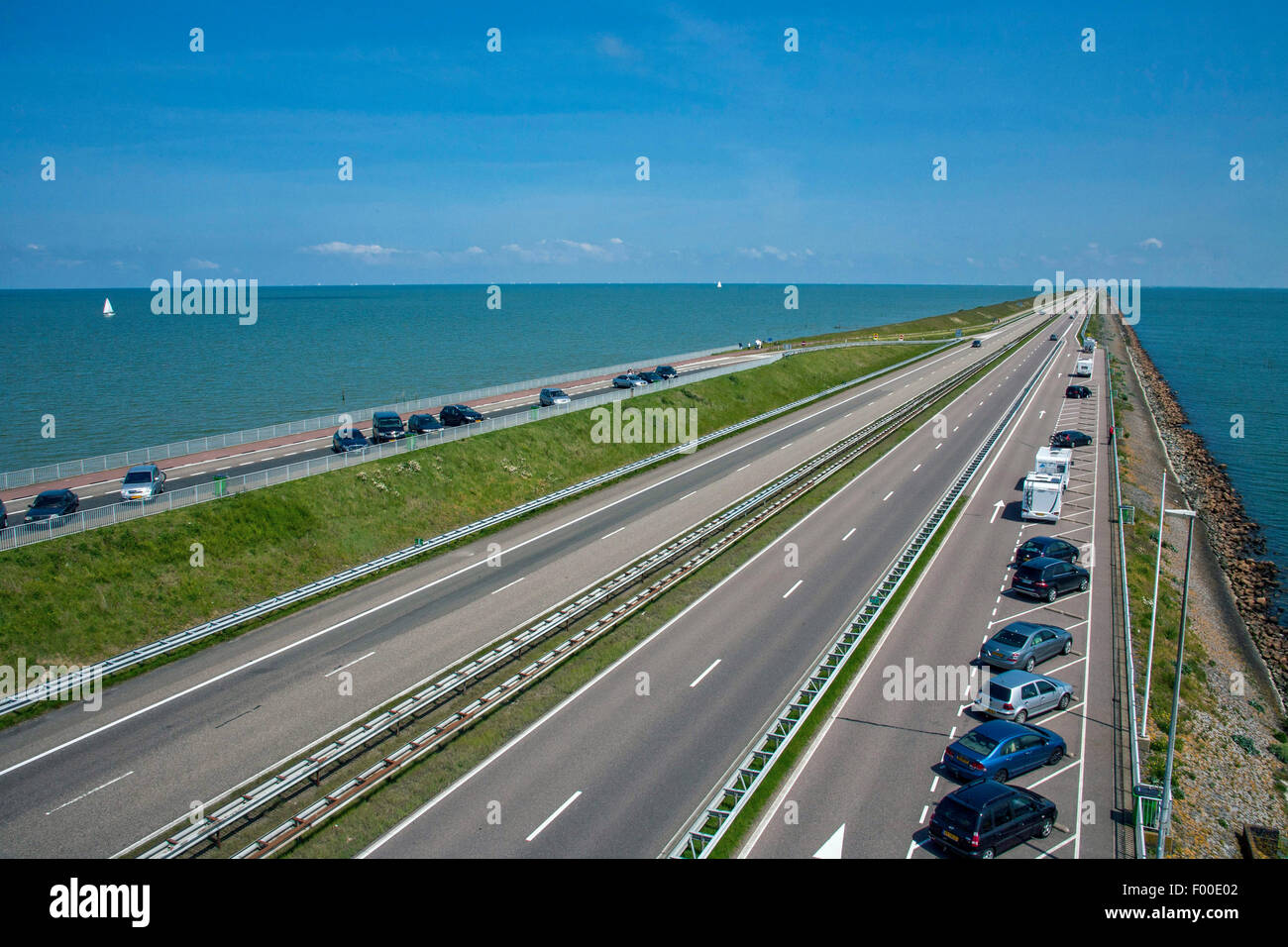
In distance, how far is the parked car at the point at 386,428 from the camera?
4884 cm

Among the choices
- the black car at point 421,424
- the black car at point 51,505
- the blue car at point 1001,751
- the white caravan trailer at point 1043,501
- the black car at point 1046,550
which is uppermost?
the black car at point 421,424

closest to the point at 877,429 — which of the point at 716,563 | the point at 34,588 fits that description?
the point at 716,563

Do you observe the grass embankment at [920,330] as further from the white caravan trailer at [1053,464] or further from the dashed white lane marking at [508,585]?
the dashed white lane marking at [508,585]

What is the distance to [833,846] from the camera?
17484mm

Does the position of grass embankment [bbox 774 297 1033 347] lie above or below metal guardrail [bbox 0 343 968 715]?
above

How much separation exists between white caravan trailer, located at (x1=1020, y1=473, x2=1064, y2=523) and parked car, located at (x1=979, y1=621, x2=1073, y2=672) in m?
15.2

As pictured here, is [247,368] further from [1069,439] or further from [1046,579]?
[1046,579]

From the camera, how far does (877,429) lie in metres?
62.8

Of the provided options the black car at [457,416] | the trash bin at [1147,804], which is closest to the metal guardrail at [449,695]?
the trash bin at [1147,804]

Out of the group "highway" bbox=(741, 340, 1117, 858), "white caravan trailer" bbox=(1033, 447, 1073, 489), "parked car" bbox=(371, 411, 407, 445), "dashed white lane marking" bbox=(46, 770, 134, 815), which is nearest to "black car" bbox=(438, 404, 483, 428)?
"parked car" bbox=(371, 411, 407, 445)

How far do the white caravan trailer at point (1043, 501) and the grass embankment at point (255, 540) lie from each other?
2482cm

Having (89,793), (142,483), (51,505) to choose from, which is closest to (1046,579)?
(89,793)

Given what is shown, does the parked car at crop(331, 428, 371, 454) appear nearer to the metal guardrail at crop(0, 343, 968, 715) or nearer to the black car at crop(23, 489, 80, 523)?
the metal guardrail at crop(0, 343, 968, 715)

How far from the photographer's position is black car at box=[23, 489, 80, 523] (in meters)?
33.1
